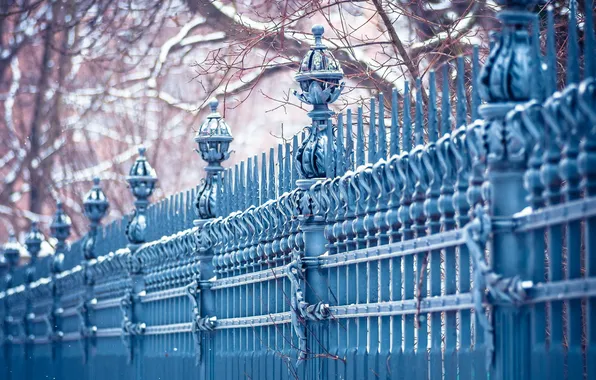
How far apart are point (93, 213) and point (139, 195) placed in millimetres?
2271

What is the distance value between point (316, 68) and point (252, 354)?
1578mm

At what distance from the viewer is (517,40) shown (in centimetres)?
417

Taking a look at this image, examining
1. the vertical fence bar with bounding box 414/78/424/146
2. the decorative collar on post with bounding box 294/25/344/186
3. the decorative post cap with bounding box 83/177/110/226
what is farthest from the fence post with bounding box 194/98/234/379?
the decorative post cap with bounding box 83/177/110/226

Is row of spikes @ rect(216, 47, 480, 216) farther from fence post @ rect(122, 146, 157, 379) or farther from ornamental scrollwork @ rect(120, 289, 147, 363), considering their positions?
ornamental scrollwork @ rect(120, 289, 147, 363)

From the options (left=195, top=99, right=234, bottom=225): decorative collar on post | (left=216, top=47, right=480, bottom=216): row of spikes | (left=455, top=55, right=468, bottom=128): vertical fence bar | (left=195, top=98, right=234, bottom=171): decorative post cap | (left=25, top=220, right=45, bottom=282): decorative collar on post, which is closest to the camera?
(left=455, top=55, right=468, bottom=128): vertical fence bar

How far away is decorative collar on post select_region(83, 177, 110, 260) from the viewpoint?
1284cm

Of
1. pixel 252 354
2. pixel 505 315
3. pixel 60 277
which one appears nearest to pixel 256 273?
pixel 252 354

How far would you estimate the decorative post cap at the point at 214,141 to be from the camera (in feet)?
28.1

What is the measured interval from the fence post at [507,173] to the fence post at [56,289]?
10.7 metres

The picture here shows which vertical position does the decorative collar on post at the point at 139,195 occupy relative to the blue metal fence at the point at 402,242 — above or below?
above

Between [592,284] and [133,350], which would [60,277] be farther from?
[592,284]

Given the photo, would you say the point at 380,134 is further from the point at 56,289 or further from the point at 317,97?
the point at 56,289

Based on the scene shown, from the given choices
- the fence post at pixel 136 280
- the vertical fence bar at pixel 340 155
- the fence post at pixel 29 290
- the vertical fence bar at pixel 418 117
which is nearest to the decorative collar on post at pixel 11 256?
the fence post at pixel 29 290

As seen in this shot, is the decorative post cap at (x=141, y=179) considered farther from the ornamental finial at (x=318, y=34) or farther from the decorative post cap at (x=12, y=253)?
the decorative post cap at (x=12, y=253)
